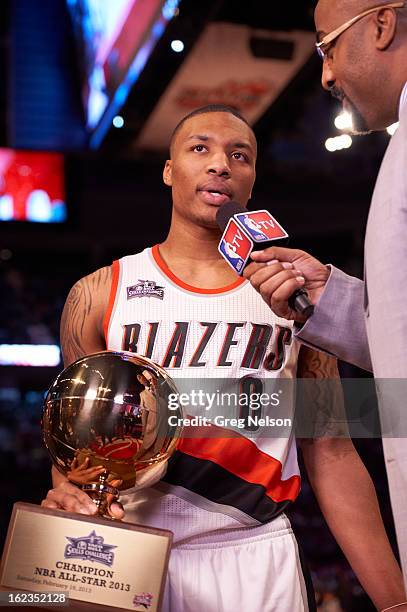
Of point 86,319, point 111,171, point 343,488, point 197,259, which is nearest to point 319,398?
point 343,488

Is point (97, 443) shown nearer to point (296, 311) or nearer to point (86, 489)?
point (86, 489)

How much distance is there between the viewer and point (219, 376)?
1.74 meters

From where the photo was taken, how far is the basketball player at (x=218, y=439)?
5.56ft

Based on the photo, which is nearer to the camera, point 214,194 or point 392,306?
point 392,306

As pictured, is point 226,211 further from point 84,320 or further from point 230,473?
point 230,473

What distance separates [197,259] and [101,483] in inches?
25.2

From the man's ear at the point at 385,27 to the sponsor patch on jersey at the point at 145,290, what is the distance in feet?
2.38

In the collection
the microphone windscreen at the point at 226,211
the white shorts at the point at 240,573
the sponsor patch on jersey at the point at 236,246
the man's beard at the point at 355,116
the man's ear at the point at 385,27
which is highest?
the man's ear at the point at 385,27

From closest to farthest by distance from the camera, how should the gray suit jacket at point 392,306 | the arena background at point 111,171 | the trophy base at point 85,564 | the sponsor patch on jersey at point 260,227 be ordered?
the gray suit jacket at point 392,306
the trophy base at point 85,564
the sponsor patch on jersey at point 260,227
the arena background at point 111,171

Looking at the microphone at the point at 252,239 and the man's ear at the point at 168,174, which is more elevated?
the man's ear at the point at 168,174

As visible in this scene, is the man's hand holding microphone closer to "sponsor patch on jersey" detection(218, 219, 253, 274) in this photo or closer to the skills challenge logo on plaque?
"sponsor patch on jersey" detection(218, 219, 253, 274)

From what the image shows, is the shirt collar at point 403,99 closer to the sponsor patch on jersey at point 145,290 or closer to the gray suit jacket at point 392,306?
the gray suit jacket at point 392,306

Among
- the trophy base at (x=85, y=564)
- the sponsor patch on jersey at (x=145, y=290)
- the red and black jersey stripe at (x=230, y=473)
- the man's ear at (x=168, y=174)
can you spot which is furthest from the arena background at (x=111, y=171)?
the trophy base at (x=85, y=564)

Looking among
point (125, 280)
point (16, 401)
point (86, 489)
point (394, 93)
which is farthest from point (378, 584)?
point (16, 401)
